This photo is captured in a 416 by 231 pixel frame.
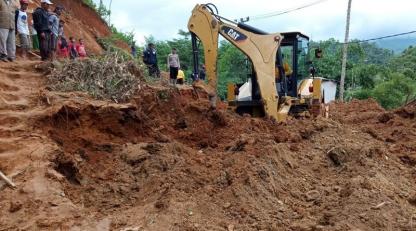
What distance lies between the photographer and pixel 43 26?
1082 cm

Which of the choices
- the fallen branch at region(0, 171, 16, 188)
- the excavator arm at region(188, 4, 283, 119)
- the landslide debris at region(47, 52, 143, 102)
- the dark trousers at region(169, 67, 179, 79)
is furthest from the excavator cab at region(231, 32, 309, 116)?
the fallen branch at region(0, 171, 16, 188)

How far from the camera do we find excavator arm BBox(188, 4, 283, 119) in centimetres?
1047

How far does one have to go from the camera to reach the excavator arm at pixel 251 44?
10.5 meters

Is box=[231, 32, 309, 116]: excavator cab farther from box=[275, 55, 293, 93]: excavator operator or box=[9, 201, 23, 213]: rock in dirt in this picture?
box=[9, 201, 23, 213]: rock in dirt

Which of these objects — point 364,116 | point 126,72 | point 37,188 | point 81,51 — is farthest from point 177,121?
point 364,116

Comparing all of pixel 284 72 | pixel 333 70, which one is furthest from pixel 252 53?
pixel 333 70

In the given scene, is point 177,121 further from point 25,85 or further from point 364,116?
point 364,116

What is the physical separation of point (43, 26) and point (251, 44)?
4171 millimetres

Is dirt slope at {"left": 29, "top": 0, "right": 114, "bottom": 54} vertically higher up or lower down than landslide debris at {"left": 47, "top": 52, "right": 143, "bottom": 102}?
higher up

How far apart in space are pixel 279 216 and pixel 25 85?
16.8 feet

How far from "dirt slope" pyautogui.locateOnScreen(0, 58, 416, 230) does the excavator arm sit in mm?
724

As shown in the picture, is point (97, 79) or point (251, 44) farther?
point (251, 44)

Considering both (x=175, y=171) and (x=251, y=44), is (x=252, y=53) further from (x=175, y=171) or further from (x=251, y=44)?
(x=175, y=171)

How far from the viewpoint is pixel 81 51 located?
14.1m
